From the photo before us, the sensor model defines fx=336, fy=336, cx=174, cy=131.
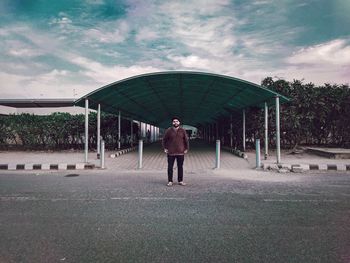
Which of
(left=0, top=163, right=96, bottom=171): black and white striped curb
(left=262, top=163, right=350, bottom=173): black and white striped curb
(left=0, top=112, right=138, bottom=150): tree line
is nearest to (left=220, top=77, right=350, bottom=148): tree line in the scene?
(left=262, top=163, right=350, bottom=173): black and white striped curb

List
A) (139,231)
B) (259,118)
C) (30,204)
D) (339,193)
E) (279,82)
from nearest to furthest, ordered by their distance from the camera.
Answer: (139,231) < (30,204) < (339,193) < (259,118) < (279,82)

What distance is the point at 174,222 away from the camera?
4859 mm

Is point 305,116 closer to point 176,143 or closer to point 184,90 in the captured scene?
point 184,90

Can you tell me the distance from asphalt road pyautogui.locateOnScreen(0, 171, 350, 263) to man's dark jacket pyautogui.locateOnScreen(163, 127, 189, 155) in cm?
90

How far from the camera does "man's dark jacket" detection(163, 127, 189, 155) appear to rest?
28.3ft

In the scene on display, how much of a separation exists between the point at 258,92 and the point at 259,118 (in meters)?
5.80

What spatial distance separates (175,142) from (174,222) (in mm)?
3913

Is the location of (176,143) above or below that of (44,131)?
below

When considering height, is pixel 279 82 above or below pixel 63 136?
above

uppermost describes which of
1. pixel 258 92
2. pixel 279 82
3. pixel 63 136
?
pixel 279 82

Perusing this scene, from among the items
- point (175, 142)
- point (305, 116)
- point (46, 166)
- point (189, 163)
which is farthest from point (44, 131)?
point (305, 116)

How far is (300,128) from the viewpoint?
20250 millimetres

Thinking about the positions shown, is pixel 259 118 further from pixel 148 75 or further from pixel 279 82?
pixel 148 75

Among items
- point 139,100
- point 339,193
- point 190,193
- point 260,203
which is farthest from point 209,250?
point 139,100
